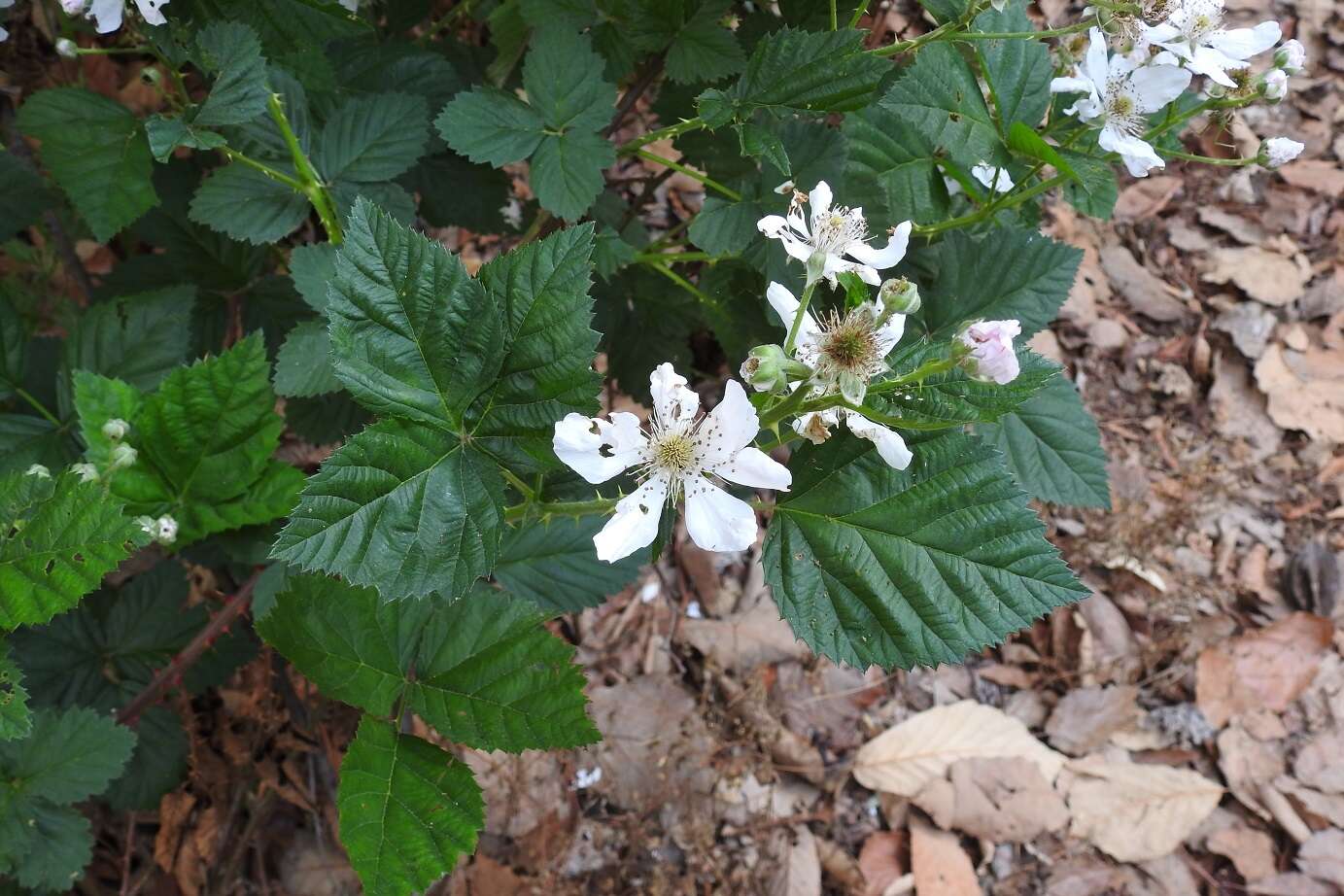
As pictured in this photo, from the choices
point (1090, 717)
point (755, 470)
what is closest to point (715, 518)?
point (755, 470)

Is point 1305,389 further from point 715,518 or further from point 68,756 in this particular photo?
point 68,756

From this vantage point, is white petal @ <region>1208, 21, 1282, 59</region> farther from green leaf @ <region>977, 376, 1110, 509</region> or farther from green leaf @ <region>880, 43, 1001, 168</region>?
green leaf @ <region>977, 376, 1110, 509</region>

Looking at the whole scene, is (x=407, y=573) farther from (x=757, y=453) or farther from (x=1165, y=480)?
(x=1165, y=480)

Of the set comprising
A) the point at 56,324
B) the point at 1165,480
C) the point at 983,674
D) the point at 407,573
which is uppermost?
the point at 407,573

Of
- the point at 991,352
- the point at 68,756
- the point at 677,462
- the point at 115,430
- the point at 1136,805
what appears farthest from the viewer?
the point at 1136,805

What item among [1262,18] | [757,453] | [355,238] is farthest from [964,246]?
[1262,18]

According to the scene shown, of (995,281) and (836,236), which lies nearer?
(836,236)

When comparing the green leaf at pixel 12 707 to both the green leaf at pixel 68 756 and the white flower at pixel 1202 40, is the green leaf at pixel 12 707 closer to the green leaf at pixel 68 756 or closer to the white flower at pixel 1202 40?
the green leaf at pixel 68 756
